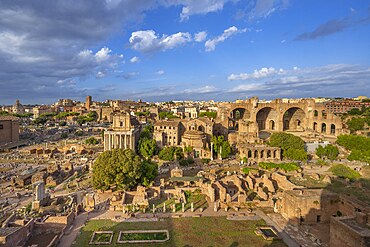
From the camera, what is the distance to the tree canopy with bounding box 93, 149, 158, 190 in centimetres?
2845

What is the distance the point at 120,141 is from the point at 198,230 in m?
33.8

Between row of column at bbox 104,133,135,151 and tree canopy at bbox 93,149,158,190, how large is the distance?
21123 millimetres

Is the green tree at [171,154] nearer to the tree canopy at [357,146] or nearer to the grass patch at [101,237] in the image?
the grass patch at [101,237]

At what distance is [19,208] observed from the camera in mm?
25516

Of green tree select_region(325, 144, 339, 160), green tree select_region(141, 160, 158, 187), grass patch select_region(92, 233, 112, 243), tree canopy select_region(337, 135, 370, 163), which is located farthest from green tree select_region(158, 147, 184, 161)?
tree canopy select_region(337, 135, 370, 163)

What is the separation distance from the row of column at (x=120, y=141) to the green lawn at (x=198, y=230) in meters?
29.5

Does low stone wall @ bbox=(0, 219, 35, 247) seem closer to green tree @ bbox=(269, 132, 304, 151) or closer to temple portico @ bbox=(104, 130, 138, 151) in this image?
temple portico @ bbox=(104, 130, 138, 151)

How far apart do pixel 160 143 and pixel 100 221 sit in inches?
1241

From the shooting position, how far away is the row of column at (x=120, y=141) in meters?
51.2

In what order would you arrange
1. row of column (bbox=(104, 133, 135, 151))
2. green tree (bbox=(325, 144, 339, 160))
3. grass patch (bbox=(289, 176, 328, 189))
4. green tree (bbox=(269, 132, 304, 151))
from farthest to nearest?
row of column (bbox=(104, 133, 135, 151)) < green tree (bbox=(269, 132, 304, 151)) < green tree (bbox=(325, 144, 339, 160)) < grass patch (bbox=(289, 176, 328, 189))

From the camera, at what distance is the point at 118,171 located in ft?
94.4

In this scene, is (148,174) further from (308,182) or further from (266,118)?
(266,118)

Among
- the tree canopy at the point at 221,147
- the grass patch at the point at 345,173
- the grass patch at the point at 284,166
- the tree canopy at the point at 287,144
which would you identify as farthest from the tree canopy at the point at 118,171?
the tree canopy at the point at 287,144

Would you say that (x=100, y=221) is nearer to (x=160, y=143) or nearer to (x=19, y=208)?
(x=19, y=208)
